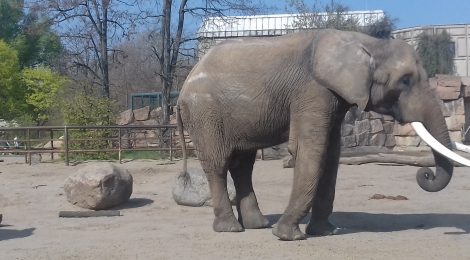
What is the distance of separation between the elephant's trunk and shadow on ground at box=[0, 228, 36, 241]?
517cm

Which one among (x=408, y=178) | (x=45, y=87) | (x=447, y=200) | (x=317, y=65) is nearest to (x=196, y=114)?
(x=317, y=65)

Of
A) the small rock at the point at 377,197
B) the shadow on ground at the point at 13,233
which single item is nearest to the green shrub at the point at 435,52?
the small rock at the point at 377,197

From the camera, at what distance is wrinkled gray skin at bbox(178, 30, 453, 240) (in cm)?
884

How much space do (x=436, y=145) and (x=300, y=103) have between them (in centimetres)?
157

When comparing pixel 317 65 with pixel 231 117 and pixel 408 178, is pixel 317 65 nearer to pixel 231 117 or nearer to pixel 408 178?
pixel 231 117

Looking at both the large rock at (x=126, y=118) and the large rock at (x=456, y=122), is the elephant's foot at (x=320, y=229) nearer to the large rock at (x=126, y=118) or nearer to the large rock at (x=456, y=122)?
the large rock at (x=456, y=122)

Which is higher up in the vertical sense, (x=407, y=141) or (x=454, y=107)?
(x=454, y=107)

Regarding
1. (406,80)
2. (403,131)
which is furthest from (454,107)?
(406,80)

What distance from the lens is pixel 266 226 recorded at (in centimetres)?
1027

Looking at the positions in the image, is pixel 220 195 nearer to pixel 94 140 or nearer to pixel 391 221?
pixel 391 221

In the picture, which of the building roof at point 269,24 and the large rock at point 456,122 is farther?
the building roof at point 269,24

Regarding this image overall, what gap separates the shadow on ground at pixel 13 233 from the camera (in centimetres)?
1033

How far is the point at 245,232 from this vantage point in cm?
986

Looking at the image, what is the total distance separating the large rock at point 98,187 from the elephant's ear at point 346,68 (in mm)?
5258
